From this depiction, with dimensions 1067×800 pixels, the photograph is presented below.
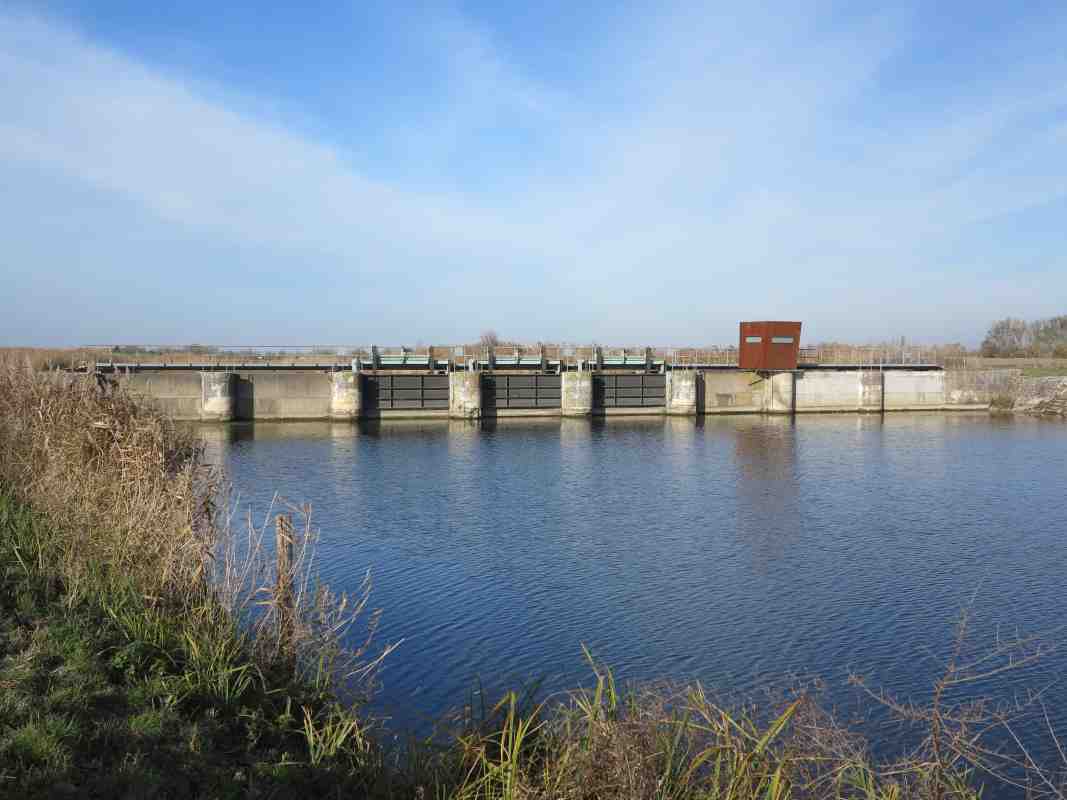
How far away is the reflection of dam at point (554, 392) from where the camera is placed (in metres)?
45.9

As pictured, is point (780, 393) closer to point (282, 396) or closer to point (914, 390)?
point (914, 390)

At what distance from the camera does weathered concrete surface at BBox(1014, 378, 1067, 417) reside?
53.8 meters

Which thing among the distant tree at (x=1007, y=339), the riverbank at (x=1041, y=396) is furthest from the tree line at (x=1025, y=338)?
the riverbank at (x=1041, y=396)

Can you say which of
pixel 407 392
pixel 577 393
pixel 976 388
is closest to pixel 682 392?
pixel 577 393

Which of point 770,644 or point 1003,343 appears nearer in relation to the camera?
point 770,644

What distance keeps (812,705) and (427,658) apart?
6277mm

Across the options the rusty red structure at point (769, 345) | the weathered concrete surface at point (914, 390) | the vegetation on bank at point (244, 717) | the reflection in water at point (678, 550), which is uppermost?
the rusty red structure at point (769, 345)

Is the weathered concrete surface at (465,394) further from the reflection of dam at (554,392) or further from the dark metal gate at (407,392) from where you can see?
the dark metal gate at (407,392)

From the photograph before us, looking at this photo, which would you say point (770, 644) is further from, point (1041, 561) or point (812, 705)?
point (1041, 561)

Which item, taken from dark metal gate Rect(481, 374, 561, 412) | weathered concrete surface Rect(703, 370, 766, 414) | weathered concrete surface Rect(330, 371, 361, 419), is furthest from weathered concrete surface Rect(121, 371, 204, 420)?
weathered concrete surface Rect(703, 370, 766, 414)

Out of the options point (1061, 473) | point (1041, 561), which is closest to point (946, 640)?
point (1041, 561)

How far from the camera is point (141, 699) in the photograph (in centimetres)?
711

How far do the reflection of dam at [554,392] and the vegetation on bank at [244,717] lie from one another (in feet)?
116

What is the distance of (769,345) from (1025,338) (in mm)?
57970
